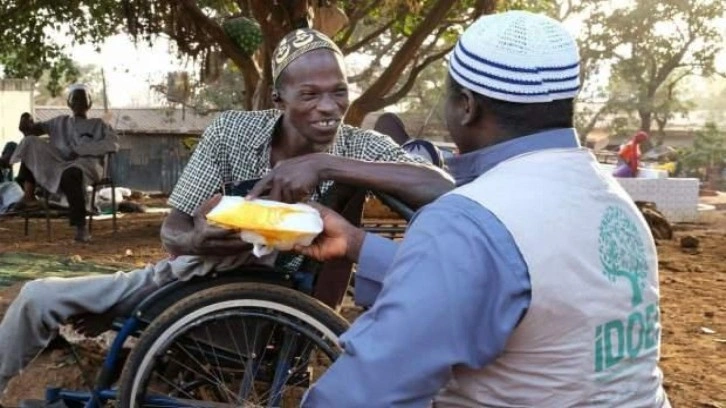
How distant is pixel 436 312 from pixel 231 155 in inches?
72.6

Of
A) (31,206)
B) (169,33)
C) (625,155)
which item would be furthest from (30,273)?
(625,155)

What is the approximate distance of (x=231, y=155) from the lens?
3.05 metres

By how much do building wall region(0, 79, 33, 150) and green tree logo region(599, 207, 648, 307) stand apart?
848 inches

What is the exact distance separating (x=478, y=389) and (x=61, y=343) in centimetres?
223

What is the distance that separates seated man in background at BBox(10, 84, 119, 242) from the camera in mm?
9195

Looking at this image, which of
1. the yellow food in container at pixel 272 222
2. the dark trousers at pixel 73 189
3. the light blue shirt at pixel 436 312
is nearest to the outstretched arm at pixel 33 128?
the dark trousers at pixel 73 189

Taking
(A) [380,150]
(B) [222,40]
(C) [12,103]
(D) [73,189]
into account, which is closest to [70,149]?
(D) [73,189]

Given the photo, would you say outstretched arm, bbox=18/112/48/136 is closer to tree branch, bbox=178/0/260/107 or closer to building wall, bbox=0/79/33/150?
tree branch, bbox=178/0/260/107

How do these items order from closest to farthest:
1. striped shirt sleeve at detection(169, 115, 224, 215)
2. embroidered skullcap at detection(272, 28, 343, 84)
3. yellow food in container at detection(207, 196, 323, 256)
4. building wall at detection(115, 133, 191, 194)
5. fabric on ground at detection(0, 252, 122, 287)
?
yellow food in container at detection(207, 196, 323, 256), striped shirt sleeve at detection(169, 115, 224, 215), embroidered skullcap at detection(272, 28, 343, 84), fabric on ground at detection(0, 252, 122, 287), building wall at detection(115, 133, 191, 194)

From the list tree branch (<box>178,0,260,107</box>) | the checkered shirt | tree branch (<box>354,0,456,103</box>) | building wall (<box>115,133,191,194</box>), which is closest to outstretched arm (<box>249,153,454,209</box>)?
the checkered shirt

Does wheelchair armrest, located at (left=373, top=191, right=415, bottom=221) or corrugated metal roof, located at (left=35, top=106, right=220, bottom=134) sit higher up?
wheelchair armrest, located at (left=373, top=191, right=415, bottom=221)

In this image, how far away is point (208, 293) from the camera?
100 inches

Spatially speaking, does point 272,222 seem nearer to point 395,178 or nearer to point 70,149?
point 395,178

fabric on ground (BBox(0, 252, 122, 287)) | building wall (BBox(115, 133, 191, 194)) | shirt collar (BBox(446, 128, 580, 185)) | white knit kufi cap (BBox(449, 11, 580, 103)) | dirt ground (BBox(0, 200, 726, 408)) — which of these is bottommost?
building wall (BBox(115, 133, 191, 194))
